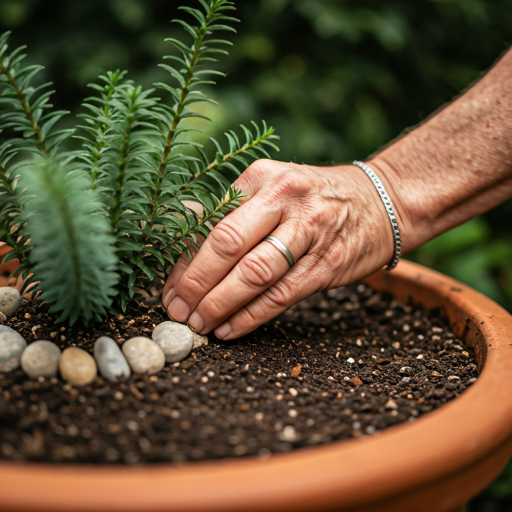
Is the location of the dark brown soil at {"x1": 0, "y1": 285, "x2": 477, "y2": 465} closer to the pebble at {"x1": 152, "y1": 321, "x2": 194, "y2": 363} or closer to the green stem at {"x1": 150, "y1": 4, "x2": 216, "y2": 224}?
the pebble at {"x1": 152, "y1": 321, "x2": 194, "y2": 363}

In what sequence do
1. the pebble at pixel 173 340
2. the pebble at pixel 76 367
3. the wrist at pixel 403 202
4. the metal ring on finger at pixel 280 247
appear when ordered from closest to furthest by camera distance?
1. the pebble at pixel 76 367
2. the pebble at pixel 173 340
3. the metal ring on finger at pixel 280 247
4. the wrist at pixel 403 202

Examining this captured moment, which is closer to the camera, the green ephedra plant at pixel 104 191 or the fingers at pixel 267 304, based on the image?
the green ephedra plant at pixel 104 191

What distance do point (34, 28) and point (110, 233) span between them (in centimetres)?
289

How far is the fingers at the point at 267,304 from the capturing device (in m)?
1.21

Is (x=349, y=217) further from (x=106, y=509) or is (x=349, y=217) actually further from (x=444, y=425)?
(x=106, y=509)

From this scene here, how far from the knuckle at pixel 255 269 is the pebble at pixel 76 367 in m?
0.41

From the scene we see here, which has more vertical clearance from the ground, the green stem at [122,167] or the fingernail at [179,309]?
the green stem at [122,167]

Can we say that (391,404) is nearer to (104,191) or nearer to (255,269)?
(255,269)

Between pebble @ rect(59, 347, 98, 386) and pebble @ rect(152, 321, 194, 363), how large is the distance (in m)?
0.18

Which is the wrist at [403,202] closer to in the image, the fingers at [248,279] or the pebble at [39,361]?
the fingers at [248,279]

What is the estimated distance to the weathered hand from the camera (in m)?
1.15

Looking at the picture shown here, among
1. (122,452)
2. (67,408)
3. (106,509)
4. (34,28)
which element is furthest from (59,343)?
(34,28)

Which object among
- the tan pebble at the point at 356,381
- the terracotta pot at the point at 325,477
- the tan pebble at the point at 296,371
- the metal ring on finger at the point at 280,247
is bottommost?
the tan pebble at the point at 356,381

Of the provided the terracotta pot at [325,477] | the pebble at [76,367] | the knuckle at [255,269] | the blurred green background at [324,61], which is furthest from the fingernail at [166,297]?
the blurred green background at [324,61]
